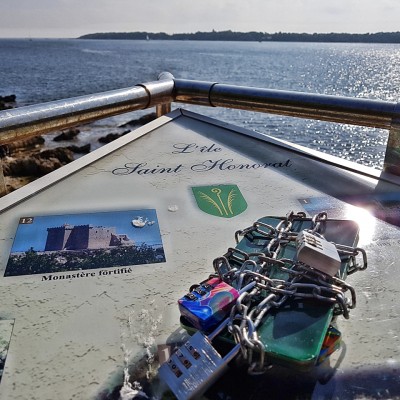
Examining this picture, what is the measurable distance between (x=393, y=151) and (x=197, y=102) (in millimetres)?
2069

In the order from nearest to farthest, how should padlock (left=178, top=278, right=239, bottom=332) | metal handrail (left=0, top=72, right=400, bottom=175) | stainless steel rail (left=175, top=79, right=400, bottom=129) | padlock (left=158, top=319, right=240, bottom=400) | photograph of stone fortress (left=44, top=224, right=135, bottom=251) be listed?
1. padlock (left=158, top=319, right=240, bottom=400)
2. padlock (left=178, top=278, right=239, bottom=332)
3. photograph of stone fortress (left=44, top=224, right=135, bottom=251)
4. metal handrail (left=0, top=72, right=400, bottom=175)
5. stainless steel rail (left=175, top=79, right=400, bottom=129)

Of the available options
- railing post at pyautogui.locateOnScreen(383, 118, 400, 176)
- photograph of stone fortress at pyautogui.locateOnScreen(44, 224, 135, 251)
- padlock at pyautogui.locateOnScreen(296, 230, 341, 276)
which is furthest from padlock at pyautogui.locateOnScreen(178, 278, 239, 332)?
railing post at pyautogui.locateOnScreen(383, 118, 400, 176)

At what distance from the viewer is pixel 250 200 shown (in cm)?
296

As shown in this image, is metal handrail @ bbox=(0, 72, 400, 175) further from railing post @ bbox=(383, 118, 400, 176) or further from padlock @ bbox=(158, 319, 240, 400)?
padlock @ bbox=(158, 319, 240, 400)

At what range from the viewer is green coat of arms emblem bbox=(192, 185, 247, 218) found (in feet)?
9.27

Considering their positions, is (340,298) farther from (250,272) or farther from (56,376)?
(56,376)

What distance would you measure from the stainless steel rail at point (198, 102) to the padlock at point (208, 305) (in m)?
1.99

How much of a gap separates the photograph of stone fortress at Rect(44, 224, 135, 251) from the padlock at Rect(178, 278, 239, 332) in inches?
31.5

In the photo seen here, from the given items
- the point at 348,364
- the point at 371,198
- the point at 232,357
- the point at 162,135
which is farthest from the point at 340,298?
the point at 162,135

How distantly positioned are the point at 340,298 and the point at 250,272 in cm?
32

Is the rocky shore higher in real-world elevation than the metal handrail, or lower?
lower

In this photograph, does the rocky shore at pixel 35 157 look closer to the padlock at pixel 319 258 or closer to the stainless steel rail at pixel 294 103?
the stainless steel rail at pixel 294 103

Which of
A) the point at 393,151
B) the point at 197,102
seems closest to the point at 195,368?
the point at 393,151

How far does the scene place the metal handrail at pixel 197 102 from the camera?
3287 millimetres
